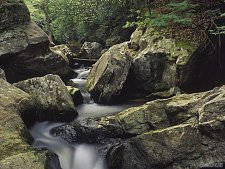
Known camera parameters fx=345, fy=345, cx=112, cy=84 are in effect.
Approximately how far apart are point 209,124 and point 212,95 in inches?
46.0

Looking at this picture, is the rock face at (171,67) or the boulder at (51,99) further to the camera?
the rock face at (171,67)

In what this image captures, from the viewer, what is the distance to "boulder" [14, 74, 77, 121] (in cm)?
1041

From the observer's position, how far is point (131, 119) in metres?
8.33

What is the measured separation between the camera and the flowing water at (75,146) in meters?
8.16

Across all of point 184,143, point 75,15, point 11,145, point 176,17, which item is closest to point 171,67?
point 176,17

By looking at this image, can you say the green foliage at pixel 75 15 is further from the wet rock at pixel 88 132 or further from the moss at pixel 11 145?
the moss at pixel 11 145

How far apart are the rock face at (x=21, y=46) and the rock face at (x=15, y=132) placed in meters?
3.65

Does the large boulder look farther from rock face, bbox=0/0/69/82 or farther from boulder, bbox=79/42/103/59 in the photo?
boulder, bbox=79/42/103/59

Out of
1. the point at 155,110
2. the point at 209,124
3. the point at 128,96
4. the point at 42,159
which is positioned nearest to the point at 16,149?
the point at 42,159

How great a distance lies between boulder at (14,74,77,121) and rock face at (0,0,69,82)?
2942 mm

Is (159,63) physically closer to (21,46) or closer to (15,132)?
(21,46)

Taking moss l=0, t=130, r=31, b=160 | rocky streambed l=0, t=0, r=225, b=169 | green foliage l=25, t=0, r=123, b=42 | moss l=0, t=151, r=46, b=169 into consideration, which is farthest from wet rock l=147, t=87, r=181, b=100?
green foliage l=25, t=0, r=123, b=42

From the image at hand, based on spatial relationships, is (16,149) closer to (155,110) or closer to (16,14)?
(155,110)

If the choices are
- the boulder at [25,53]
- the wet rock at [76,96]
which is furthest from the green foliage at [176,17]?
the boulder at [25,53]
